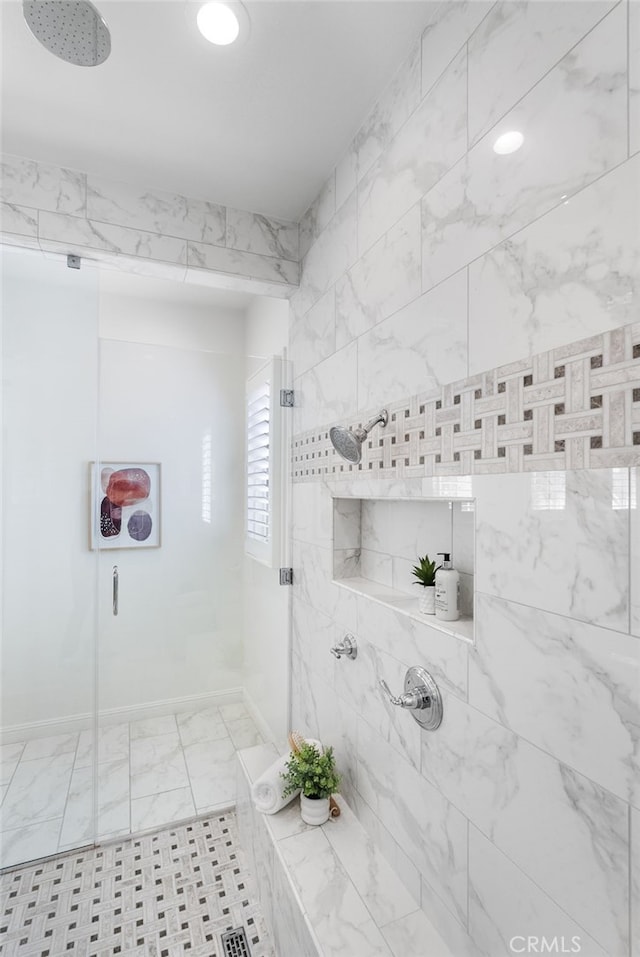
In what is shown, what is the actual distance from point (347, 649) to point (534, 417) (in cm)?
106

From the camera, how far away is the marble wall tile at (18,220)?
1732 mm

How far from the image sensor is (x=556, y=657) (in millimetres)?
851

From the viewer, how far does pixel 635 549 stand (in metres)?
0.72

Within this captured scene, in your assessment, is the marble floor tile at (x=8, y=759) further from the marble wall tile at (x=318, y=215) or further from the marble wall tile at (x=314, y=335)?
the marble wall tile at (x=318, y=215)

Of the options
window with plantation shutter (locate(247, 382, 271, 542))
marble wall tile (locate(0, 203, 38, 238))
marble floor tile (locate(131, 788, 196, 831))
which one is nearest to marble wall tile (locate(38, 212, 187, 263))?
marble wall tile (locate(0, 203, 38, 238))

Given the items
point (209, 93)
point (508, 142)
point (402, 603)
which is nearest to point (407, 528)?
point (402, 603)

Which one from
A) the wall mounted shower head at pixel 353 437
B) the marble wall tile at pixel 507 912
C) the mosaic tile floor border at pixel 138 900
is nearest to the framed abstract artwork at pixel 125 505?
the wall mounted shower head at pixel 353 437

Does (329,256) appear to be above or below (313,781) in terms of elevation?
above

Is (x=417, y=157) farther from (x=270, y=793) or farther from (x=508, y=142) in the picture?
(x=270, y=793)

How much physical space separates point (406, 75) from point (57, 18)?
3.07 feet

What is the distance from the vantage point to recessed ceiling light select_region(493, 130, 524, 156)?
96cm

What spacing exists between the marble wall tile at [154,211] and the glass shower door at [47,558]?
0.25 m

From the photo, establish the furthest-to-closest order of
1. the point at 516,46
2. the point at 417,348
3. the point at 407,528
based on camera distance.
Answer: the point at 407,528 < the point at 417,348 < the point at 516,46

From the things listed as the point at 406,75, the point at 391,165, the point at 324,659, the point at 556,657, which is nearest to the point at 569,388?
the point at 556,657
